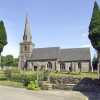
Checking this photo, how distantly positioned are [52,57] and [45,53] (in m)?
3.50

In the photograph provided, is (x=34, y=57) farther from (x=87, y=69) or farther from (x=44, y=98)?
(x=44, y=98)

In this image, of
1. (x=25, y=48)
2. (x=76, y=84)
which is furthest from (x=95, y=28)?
(x=25, y=48)

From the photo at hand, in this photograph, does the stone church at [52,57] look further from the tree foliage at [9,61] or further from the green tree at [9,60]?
the green tree at [9,60]

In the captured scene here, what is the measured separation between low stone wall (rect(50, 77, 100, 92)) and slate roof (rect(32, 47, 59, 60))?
42.4m

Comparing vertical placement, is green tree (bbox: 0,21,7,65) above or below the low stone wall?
above

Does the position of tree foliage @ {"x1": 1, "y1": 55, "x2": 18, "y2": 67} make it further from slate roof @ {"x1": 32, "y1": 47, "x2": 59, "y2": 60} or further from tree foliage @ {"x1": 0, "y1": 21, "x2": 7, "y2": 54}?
tree foliage @ {"x1": 0, "y1": 21, "x2": 7, "y2": 54}

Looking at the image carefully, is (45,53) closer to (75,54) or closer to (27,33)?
(27,33)

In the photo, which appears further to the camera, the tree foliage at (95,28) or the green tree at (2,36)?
the green tree at (2,36)

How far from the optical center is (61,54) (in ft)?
281

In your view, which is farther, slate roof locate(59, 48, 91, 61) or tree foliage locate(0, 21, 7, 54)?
slate roof locate(59, 48, 91, 61)

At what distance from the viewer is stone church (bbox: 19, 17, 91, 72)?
8173cm

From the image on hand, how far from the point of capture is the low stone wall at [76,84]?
36188mm

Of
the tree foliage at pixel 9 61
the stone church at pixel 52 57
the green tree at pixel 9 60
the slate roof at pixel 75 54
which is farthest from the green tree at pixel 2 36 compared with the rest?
the green tree at pixel 9 60

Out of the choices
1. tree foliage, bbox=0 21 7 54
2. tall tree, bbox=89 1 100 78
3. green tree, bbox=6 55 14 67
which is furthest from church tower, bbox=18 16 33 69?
tall tree, bbox=89 1 100 78
